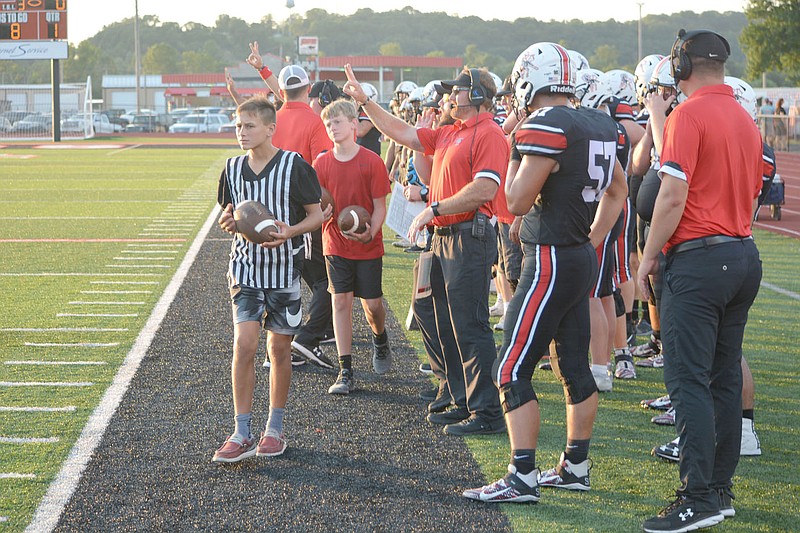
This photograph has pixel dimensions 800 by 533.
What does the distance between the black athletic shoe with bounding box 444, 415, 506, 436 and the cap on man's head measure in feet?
7.65

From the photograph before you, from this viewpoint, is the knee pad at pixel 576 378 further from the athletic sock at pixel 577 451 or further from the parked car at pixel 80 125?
the parked car at pixel 80 125

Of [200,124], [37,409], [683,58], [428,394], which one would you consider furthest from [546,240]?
[200,124]

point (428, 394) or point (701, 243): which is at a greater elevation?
point (701, 243)

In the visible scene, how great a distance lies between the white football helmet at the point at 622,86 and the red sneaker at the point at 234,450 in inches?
143

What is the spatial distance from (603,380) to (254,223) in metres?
2.67

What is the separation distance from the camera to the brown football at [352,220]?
A: 625 centimetres

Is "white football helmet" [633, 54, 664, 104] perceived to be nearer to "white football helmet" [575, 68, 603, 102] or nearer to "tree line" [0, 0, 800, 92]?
"white football helmet" [575, 68, 603, 102]

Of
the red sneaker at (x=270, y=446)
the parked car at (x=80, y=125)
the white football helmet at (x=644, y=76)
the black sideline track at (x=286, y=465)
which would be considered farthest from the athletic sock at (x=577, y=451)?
the parked car at (x=80, y=125)

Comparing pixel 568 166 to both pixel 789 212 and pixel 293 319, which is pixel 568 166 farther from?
pixel 789 212

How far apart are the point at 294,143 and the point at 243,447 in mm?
2958

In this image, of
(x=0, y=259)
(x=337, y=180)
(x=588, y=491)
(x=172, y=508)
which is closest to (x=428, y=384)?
(x=337, y=180)

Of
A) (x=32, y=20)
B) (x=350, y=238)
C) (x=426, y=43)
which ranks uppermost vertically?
(x=426, y=43)

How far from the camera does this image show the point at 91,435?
5273 mm

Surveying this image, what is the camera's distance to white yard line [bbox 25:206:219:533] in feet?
13.8
